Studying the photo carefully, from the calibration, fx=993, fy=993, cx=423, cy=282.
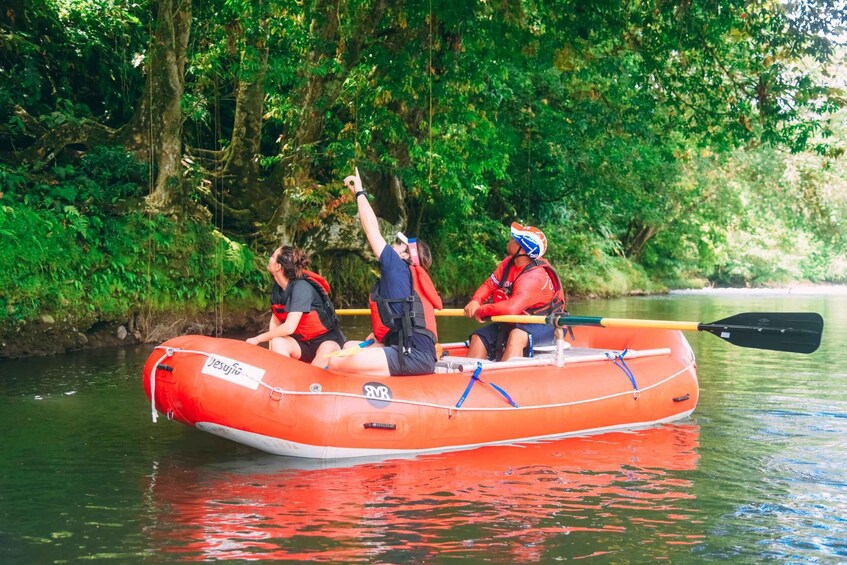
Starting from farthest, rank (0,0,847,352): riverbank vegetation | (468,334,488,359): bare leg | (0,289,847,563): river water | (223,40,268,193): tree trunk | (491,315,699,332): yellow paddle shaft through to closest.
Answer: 1. (223,40,268,193): tree trunk
2. (0,0,847,352): riverbank vegetation
3. (468,334,488,359): bare leg
4. (491,315,699,332): yellow paddle shaft
5. (0,289,847,563): river water

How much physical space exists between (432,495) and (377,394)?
3.64 ft

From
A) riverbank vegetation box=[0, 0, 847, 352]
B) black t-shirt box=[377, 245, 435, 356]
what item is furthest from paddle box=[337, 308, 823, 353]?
riverbank vegetation box=[0, 0, 847, 352]

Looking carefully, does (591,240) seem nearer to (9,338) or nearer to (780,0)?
(780,0)

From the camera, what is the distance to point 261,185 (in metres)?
15.2

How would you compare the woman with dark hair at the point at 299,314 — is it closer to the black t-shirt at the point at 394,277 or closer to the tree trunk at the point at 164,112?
the black t-shirt at the point at 394,277

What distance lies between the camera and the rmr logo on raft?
21.7 ft

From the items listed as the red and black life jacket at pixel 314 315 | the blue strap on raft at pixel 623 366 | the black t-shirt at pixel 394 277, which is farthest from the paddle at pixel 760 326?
the red and black life jacket at pixel 314 315

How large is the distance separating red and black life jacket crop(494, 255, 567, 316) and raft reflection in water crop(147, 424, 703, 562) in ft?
4.80

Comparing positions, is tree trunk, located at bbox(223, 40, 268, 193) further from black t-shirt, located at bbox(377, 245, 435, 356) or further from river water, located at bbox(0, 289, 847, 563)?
black t-shirt, located at bbox(377, 245, 435, 356)

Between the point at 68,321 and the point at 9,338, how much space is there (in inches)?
33.4

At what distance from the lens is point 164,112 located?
13.6 meters

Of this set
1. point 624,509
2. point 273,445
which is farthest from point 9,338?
point 624,509

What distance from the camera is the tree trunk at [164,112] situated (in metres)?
13.2

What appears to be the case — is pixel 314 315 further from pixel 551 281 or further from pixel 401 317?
pixel 551 281
